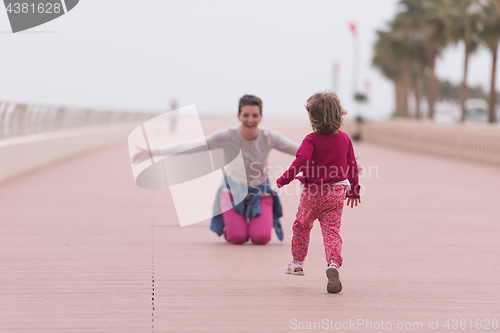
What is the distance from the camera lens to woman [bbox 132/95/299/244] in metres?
6.73

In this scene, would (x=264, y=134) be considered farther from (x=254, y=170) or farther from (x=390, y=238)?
(x=390, y=238)

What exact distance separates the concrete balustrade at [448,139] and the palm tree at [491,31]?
989 centimetres

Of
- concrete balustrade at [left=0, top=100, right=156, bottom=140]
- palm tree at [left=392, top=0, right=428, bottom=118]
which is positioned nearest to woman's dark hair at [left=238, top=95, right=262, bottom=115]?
concrete balustrade at [left=0, top=100, right=156, bottom=140]

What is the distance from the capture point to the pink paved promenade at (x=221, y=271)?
445cm

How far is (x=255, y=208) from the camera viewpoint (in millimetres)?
7098

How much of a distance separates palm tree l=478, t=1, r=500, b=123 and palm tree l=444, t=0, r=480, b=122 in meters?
0.54

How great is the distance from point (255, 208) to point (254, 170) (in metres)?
0.39

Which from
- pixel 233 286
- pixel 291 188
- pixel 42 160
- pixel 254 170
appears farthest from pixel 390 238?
pixel 42 160

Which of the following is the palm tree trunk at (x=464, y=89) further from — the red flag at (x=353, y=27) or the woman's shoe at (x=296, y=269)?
the woman's shoe at (x=296, y=269)

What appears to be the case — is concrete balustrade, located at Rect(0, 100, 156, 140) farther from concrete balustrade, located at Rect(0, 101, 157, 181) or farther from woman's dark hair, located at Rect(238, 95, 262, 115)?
woman's dark hair, located at Rect(238, 95, 262, 115)

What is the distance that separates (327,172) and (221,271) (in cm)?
133

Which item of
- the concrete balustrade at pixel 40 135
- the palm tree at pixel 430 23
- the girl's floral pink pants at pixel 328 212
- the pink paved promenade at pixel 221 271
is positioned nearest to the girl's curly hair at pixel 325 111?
the girl's floral pink pants at pixel 328 212

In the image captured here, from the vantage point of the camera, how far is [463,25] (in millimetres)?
43031

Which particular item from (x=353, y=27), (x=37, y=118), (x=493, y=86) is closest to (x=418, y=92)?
(x=493, y=86)
